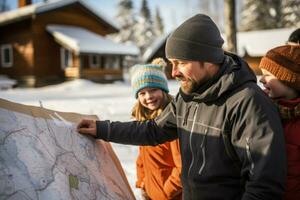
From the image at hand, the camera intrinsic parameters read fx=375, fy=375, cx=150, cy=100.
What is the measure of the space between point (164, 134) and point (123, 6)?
49661 millimetres

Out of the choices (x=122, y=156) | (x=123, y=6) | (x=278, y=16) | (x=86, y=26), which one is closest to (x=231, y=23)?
(x=122, y=156)

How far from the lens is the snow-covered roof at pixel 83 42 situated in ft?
68.7

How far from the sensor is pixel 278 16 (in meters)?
37.7

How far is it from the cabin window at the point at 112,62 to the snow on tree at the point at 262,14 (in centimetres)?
1783

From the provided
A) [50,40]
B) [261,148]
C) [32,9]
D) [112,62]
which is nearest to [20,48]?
[50,40]

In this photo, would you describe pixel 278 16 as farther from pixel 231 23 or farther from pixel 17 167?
pixel 17 167

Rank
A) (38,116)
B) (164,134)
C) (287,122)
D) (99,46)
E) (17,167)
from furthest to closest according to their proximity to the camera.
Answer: (99,46), (164,134), (38,116), (287,122), (17,167)

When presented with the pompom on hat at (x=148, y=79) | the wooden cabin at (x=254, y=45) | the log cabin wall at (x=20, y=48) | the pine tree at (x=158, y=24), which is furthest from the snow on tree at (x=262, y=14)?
the pompom on hat at (x=148, y=79)

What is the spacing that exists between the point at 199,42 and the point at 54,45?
22.1 meters

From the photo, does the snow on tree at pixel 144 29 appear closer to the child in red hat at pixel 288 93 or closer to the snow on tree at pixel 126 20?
the snow on tree at pixel 126 20

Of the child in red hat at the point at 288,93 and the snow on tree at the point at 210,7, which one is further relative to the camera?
the snow on tree at the point at 210,7

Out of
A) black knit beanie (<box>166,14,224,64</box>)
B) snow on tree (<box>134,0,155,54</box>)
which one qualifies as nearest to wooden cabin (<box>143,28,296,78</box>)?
snow on tree (<box>134,0,155,54</box>)

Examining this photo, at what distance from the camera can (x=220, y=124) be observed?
68.1 inches

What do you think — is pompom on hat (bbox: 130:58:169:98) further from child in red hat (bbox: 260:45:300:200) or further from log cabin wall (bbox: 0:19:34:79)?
log cabin wall (bbox: 0:19:34:79)
